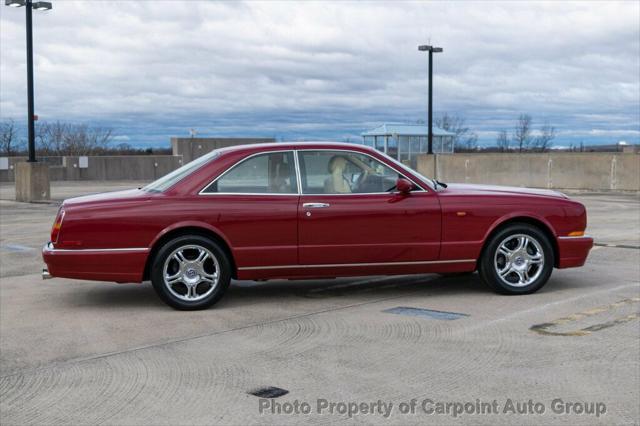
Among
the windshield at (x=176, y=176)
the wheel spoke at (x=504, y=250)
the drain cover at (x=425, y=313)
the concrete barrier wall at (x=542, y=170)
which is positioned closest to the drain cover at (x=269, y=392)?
the drain cover at (x=425, y=313)

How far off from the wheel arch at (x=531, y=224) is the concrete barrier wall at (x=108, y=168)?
121 ft

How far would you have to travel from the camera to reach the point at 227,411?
4.71 metres

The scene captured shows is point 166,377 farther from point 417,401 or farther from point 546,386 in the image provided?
point 546,386

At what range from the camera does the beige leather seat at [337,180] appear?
7.87 metres

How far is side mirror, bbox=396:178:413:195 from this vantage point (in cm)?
780

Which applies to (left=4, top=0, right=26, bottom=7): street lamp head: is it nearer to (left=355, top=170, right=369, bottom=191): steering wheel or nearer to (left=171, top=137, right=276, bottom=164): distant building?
(left=355, top=170, right=369, bottom=191): steering wheel

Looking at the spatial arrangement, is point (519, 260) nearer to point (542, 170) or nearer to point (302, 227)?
point (302, 227)

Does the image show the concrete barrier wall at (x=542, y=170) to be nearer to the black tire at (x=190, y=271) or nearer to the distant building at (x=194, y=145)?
the distant building at (x=194, y=145)

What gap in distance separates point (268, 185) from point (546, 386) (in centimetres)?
358

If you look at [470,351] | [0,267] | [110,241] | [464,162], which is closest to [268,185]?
[110,241]

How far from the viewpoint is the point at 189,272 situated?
7555 mm

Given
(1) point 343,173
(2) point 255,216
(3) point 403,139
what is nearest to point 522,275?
(1) point 343,173

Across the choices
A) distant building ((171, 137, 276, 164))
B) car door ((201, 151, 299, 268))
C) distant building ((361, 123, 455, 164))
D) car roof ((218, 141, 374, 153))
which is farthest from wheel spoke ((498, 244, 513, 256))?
distant building ((171, 137, 276, 164))

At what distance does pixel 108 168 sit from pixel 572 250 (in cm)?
3861
